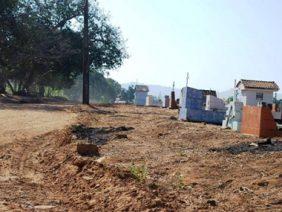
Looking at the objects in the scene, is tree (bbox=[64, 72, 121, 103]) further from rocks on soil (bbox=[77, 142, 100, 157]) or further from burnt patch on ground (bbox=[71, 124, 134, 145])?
rocks on soil (bbox=[77, 142, 100, 157])

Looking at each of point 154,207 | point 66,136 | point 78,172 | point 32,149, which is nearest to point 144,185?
point 154,207

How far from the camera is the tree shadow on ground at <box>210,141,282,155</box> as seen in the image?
1210cm

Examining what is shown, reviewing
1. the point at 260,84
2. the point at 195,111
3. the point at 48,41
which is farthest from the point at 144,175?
the point at 260,84

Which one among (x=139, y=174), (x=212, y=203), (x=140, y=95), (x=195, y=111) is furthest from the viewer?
(x=140, y=95)

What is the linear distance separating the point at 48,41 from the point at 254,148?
112 ft

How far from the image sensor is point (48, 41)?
44406mm

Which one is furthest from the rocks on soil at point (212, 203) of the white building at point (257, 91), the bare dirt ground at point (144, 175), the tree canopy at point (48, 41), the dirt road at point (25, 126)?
the white building at point (257, 91)

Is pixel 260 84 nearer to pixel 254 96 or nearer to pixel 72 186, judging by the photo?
pixel 254 96

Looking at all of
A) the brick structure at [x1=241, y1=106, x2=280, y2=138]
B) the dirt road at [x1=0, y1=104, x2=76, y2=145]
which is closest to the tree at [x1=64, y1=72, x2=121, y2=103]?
the dirt road at [x1=0, y1=104, x2=76, y2=145]

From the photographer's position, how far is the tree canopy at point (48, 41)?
138ft

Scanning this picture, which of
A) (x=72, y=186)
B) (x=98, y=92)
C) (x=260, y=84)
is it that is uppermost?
(x=260, y=84)

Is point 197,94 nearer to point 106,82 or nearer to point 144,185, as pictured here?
point 144,185

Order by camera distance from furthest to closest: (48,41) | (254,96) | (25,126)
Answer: (254,96) < (48,41) < (25,126)

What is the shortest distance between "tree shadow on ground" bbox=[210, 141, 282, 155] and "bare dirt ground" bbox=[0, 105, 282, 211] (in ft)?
0.08
